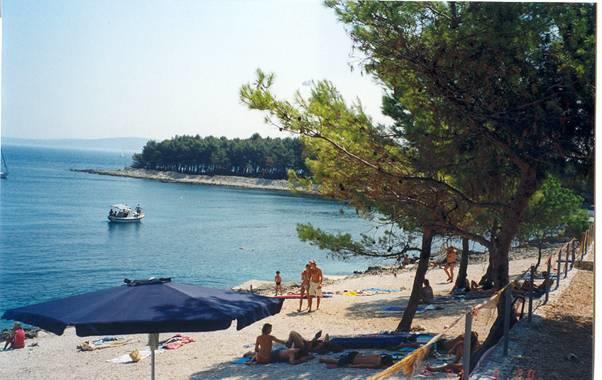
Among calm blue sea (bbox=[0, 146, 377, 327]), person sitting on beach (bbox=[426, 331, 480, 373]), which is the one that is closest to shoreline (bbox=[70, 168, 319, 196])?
calm blue sea (bbox=[0, 146, 377, 327])

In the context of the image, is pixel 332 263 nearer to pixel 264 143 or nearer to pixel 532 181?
pixel 532 181

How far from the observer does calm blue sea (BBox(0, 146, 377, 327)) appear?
2625 cm

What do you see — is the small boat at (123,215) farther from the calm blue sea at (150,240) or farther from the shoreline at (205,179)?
the shoreline at (205,179)

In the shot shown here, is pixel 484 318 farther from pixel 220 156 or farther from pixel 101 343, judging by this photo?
pixel 220 156

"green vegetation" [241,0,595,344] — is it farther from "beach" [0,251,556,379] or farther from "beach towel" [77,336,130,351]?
"beach towel" [77,336,130,351]

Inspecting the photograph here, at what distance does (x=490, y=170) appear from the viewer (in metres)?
7.62

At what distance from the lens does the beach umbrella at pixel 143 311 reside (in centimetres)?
480

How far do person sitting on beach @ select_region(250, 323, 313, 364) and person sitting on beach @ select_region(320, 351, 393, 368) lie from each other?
404mm

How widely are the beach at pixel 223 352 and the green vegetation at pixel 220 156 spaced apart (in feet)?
148

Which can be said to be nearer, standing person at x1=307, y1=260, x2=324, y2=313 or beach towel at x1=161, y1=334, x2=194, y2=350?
beach towel at x1=161, y1=334, x2=194, y2=350

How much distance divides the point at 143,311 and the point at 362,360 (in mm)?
3021

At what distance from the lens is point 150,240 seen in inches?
1510

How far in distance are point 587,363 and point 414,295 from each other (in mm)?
3900

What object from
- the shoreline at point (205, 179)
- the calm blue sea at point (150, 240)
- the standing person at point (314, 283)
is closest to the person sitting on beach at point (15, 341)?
the standing person at point (314, 283)
